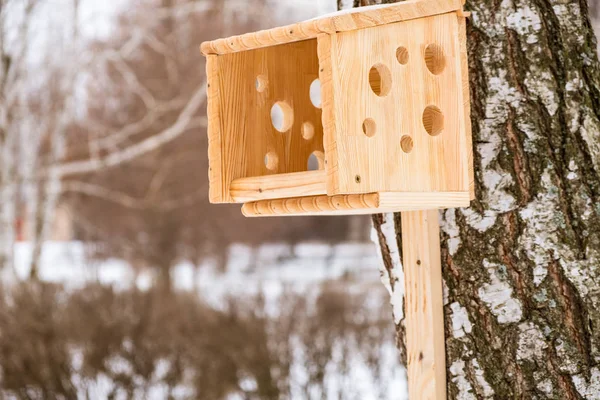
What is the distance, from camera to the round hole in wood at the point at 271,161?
2.20 metres

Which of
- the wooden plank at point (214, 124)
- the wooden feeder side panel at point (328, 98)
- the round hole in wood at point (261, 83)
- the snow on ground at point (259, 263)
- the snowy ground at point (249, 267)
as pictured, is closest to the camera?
the wooden feeder side panel at point (328, 98)

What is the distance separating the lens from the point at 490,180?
6.92ft

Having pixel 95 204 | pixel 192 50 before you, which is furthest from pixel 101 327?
pixel 95 204

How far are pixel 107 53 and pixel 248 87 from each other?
7.88 m

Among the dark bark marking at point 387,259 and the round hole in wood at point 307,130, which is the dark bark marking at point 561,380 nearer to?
the dark bark marking at point 387,259

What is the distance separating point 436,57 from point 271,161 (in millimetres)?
513

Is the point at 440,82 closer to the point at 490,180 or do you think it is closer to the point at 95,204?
the point at 490,180

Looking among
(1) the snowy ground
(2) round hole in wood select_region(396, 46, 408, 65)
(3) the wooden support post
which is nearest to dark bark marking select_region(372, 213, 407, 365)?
(3) the wooden support post

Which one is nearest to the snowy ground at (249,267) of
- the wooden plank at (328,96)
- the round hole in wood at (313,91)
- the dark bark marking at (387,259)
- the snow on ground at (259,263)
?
the snow on ground at (259,263)

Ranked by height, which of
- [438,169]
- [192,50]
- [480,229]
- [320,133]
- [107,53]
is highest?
[192,50]

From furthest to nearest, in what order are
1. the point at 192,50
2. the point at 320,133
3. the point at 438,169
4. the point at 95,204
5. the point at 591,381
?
the point at 95,204 → the point at 192,50 → the point at 320,133 → the point at 591,381 → the point at 438,169

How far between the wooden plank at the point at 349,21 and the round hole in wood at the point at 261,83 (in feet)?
0.68

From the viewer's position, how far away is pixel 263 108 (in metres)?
2.19

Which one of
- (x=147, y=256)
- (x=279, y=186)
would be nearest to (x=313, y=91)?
(x=147, y=256)
